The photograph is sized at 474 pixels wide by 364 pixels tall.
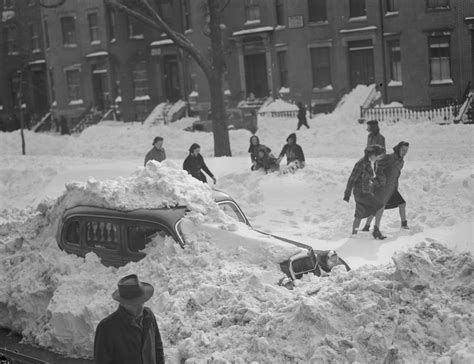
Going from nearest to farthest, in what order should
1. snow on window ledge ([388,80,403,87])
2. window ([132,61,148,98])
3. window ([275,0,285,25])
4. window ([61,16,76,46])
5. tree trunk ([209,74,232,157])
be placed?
1. tree trunk ([209,74,232,157])
2. snow on window ledge ([388,80,403,87])
3. window ([275,0,285,25])
4. window ([132,61,148,98])
5. window ([61,16,76,46])

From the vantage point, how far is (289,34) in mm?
38688

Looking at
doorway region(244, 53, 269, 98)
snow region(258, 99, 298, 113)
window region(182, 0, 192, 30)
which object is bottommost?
snow region(258, 99, 298, 113)

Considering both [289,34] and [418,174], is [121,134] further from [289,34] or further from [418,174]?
[418,174]

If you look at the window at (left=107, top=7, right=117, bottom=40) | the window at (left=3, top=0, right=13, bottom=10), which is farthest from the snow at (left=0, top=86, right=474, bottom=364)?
the window at (left=3, top=0, right=13, bottom=10)

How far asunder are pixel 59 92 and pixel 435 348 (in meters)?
46.0

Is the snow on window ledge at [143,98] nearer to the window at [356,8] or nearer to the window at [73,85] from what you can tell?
the window at [73,85]

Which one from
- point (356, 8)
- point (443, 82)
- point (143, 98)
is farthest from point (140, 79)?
point (443, 82)

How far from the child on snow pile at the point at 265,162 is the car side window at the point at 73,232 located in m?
7.69

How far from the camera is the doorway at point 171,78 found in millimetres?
47031

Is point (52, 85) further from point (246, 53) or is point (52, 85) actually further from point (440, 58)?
point (440, 58)

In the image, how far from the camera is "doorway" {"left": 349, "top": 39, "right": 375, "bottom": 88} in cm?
3691

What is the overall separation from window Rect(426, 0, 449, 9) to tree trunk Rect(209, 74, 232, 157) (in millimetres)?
13751

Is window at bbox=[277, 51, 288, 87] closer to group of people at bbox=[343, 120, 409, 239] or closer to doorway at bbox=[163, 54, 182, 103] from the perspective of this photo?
doorway at bbox=[163, 54, 182, 103]

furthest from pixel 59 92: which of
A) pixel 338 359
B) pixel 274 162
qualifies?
pixel 338 359
